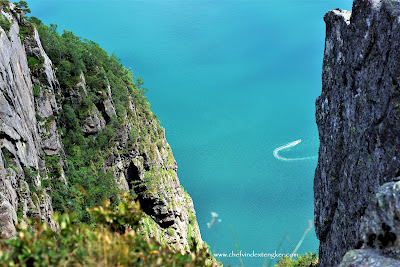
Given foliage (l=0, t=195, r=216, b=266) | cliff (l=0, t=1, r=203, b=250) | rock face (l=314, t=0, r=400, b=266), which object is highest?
cliff (l=0, t=1, r=203, b=250)

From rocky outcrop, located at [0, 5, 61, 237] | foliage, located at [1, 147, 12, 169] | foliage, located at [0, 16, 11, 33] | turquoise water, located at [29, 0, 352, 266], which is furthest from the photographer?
turquoise water, located at [29, 0, 352, 266]

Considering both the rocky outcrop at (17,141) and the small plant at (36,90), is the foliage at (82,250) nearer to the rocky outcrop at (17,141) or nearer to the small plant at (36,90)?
the rocky outcrop at (17,141)

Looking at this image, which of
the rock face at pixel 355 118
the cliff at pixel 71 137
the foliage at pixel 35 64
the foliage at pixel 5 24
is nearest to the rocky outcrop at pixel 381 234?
the rock face at pixel 355 118

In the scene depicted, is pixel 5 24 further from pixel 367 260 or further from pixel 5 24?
pixel 367 260

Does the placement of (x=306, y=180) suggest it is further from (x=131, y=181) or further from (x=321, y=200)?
(x=321, y=200)

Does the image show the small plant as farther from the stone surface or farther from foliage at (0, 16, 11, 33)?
the stone surface

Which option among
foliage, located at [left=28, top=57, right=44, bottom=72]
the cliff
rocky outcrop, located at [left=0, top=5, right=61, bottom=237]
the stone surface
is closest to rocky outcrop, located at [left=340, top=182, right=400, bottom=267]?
the stone surface

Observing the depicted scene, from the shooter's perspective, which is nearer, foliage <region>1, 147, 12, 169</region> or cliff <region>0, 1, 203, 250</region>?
foliage <region>1, 147, 12, 169</region>
